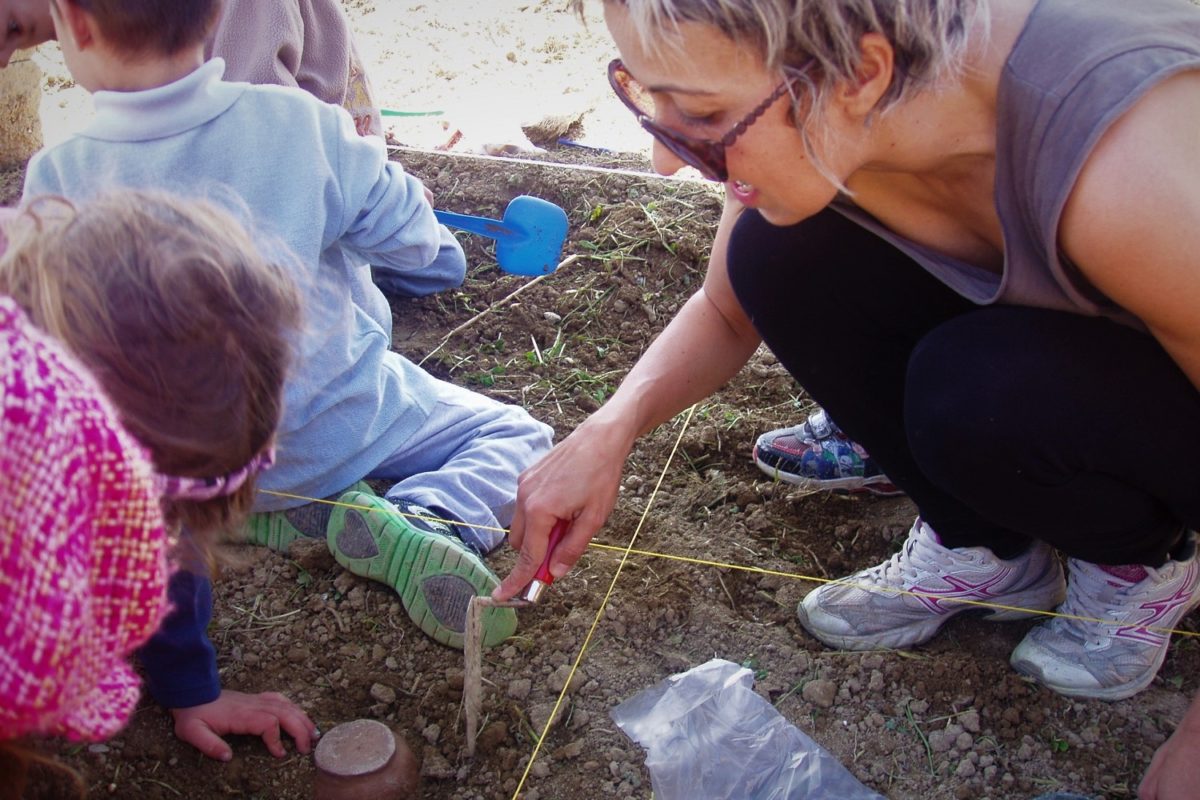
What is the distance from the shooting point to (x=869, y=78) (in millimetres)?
1194

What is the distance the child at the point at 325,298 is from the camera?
1.71m

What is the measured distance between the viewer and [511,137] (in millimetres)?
3873

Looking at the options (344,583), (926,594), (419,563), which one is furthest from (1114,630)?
(344,583)

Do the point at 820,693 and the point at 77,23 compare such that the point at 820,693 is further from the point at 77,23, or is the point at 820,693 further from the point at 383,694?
the point at 77,23

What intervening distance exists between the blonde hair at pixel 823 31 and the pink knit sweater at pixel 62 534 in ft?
2.19

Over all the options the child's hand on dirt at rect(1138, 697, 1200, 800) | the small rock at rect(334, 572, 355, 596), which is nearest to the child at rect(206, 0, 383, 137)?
the small rock at rect(334, 572, 355, 596)

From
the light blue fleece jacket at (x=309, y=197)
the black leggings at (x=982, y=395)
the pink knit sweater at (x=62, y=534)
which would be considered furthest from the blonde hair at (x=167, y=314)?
the black leggings at (x=982, y=395)

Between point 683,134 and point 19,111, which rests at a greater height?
point 683,134

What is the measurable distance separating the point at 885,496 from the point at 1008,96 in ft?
3.18

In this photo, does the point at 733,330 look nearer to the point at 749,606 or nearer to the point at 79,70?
the point at 749,606

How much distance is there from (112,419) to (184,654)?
0.84 meters

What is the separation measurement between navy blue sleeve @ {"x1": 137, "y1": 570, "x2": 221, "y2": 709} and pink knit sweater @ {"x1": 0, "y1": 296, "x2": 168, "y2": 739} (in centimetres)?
62

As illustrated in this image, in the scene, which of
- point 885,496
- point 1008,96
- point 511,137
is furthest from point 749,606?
point 511,137

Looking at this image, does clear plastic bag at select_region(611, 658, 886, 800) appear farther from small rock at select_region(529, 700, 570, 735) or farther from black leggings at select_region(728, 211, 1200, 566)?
black leggings at select_region(728, 211, 1200, 566)
